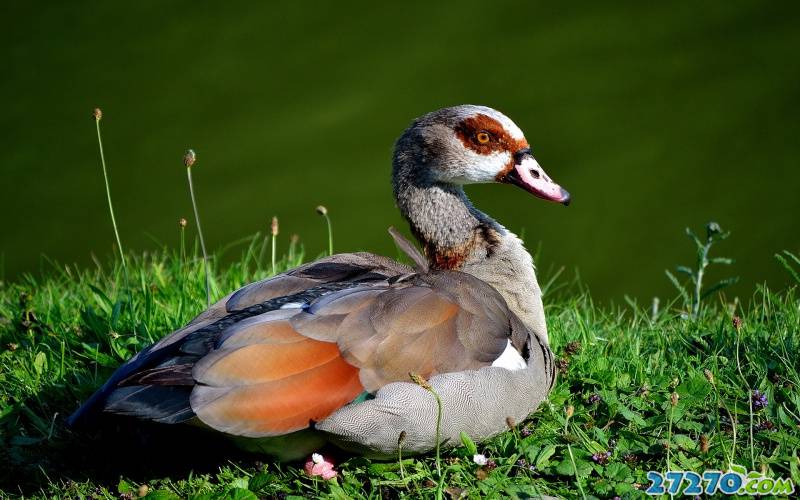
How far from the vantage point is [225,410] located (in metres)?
2.80

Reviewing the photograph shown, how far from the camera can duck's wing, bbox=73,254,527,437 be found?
2.85m

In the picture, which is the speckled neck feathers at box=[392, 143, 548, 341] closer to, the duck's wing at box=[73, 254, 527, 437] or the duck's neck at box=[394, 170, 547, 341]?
the duck's neck at box=[394, 170, 547, 341]

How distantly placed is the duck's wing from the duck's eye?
69cm

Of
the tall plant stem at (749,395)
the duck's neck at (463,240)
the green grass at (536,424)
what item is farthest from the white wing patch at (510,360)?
the tall plant stem at (749,395)

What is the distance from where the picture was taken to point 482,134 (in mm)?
3850

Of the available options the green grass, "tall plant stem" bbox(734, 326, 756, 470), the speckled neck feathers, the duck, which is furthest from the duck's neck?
"tall plant stem" bbox(734, 326, 756, 470)

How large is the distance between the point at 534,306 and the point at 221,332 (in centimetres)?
123

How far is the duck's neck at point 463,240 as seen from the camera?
3781 millimetres

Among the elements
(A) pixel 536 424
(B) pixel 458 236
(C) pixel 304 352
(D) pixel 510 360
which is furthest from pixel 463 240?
(C) pixel 304 352

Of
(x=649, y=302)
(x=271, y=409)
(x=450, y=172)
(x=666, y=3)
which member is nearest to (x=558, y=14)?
(x=666, y=3)

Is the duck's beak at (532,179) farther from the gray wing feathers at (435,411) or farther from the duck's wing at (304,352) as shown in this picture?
the gray wing feathers at (435,411)

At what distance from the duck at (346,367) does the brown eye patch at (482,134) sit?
0.56m

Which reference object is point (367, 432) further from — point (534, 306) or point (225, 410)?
point (534, 306)

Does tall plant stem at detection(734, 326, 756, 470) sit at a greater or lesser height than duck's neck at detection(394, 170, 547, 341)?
lesser
